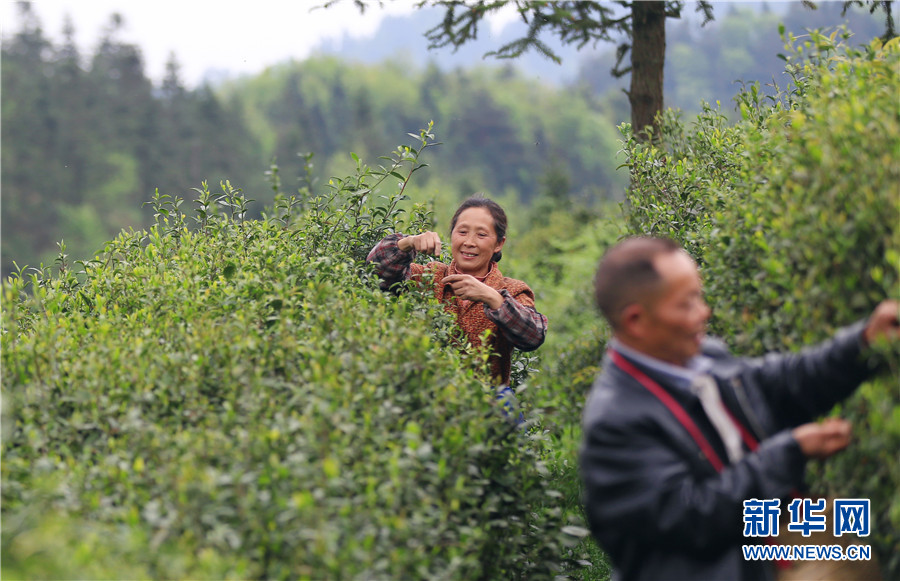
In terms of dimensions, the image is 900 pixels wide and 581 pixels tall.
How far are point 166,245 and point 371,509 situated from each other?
3285mm

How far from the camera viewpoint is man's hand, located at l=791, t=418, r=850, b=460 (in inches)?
104

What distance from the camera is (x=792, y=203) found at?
134 inches

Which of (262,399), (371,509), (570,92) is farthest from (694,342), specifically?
(570,92)

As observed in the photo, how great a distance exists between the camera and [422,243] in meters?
5.25

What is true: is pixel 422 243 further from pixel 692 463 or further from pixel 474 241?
pixel 692 463

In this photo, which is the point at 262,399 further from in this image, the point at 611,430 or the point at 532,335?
the point at 532,335

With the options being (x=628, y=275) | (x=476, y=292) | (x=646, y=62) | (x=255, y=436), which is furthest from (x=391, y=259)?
(x=646, y=62)

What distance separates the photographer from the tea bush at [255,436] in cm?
292

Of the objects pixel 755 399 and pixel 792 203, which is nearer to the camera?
pixel 755 399

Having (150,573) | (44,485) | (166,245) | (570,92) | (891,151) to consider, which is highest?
(570,92)

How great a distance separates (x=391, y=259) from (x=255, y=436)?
227 centimetres

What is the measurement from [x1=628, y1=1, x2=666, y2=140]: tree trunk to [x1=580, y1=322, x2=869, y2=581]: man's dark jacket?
5.65 meters

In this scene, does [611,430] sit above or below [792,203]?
below

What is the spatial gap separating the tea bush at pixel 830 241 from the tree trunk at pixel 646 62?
3.68 meters
